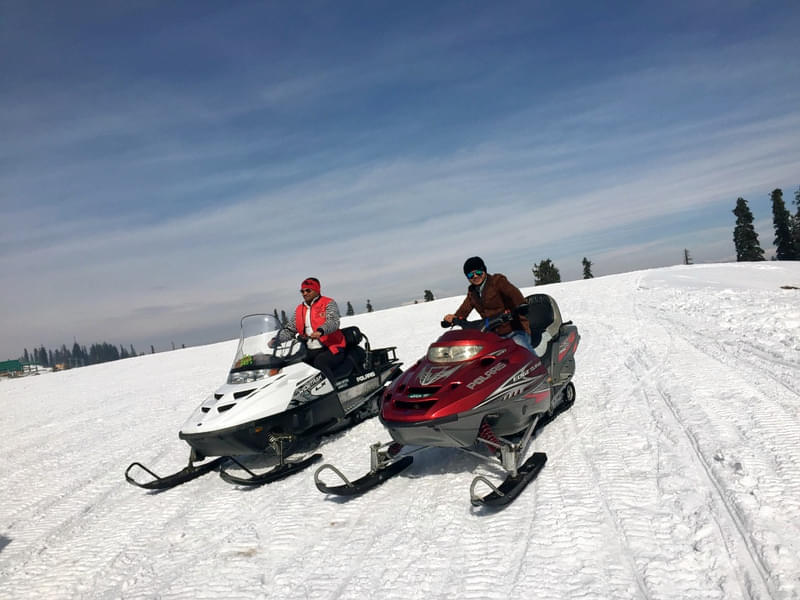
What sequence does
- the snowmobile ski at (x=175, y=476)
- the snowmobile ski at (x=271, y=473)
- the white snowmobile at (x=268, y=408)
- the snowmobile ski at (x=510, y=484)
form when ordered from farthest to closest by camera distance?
the snowmobile ski at (x=175, y=476) → the white snowmobile at (x=268, y=408) → the snowmobile ski at (x=271, y=473) → the snowmobile ski at (x=510, y=484)

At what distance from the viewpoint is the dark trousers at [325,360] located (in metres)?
5.83

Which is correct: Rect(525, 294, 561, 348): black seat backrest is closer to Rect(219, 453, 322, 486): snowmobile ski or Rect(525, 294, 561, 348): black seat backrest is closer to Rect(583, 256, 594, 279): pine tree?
Rect(219, 453, 322, 486): snowmobile ski

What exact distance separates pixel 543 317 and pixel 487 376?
2255mm

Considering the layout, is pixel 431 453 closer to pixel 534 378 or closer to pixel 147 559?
pixel 534 378

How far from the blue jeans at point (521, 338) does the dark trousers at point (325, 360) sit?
2.08 metres

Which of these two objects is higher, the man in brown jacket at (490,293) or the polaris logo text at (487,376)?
the man in brown jacket at (490,293)

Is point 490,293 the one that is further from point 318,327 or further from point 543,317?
point 318,327

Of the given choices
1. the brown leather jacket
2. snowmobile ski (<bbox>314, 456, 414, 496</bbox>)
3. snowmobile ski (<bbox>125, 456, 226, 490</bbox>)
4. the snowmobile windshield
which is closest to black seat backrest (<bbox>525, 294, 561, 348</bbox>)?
the brown leather jacket

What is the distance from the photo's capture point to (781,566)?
2.43 meters

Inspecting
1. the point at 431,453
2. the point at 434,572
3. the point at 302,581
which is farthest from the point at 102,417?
the point at 434,572

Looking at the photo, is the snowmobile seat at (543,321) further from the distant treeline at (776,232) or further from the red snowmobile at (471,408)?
the distant treeline at (776,232)

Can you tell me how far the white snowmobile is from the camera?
4734 millimetres

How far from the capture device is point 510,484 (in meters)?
3.68

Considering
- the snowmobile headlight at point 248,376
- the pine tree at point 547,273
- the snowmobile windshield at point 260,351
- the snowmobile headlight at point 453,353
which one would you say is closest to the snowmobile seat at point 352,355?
the snowmobile windshield at point 260,351
